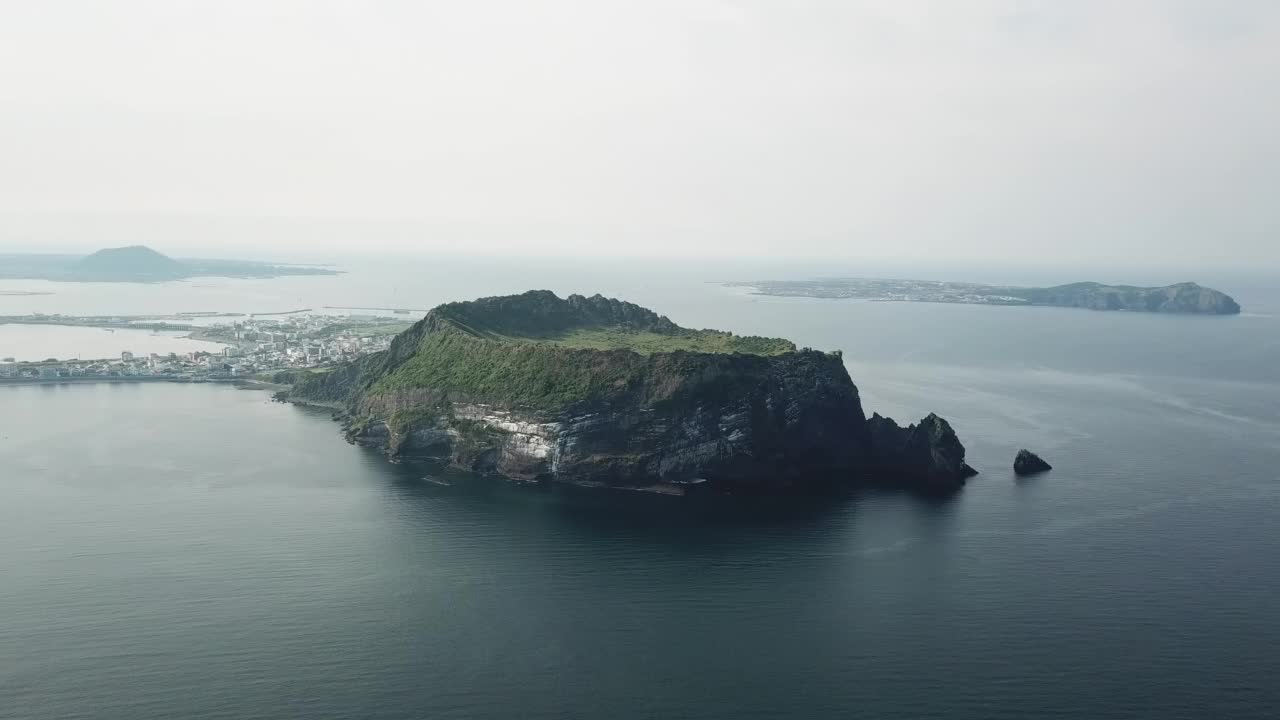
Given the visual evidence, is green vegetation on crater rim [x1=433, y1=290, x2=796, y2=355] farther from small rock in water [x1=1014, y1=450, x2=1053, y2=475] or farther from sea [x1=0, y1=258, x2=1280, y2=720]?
small rock in water [x1=1014, y1=450, x2=1053, y2=475]

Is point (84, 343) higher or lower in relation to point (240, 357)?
higher

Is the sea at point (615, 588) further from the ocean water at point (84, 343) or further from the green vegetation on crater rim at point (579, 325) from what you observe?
the ocean water at point (84, 343)

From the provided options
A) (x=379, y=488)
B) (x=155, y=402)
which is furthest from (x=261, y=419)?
(x=379, y=488)

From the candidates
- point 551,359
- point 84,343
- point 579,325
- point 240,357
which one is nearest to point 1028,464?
point 551,359

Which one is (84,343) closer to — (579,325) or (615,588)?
(579,325)

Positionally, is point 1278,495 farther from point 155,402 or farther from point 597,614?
point 155,402

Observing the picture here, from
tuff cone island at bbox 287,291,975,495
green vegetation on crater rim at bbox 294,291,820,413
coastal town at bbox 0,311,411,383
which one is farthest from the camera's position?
coastal town at bbox 0,311,411,383

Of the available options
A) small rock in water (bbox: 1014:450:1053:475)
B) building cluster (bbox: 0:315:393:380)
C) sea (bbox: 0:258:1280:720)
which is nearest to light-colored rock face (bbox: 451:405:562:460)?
sea (bbox: 0:258:1280:720)
